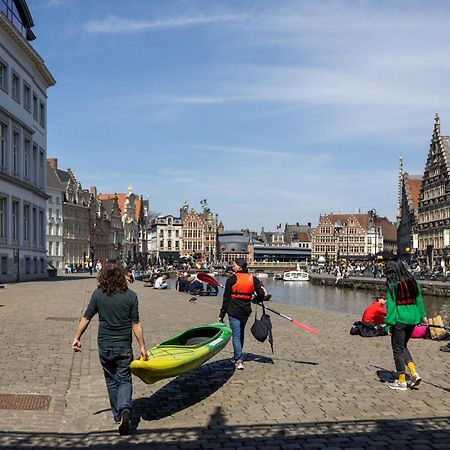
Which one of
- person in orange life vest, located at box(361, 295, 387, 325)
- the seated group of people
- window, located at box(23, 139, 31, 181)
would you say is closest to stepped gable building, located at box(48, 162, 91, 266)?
window, located at box(23, 139, 31, 181)

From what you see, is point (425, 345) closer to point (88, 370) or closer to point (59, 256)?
point (88, 370)

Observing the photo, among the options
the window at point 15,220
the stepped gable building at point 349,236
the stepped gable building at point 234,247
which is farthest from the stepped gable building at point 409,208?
the window at point 15,220

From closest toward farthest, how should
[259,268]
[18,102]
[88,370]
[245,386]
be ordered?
[245,386] → [88,370] → [18,102] → [259,268]

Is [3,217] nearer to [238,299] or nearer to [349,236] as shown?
[238,299]

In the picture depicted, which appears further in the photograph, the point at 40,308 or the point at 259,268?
the point at 259,268

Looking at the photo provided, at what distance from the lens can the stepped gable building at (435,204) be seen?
81750mm

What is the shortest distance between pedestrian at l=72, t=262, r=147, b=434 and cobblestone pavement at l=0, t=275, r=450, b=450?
1.58 ft

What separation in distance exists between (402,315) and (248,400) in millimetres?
2757

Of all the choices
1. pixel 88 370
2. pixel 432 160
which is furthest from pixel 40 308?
pixel 432 160

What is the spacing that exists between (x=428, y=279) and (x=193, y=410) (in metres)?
55.2

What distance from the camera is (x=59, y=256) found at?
319 ft

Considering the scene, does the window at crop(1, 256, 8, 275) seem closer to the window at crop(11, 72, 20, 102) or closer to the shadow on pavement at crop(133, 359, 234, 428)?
the window at crop(11, 72, 20, 102)

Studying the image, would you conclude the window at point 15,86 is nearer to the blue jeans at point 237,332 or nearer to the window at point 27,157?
the window at point 27,157

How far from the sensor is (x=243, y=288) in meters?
11.2
